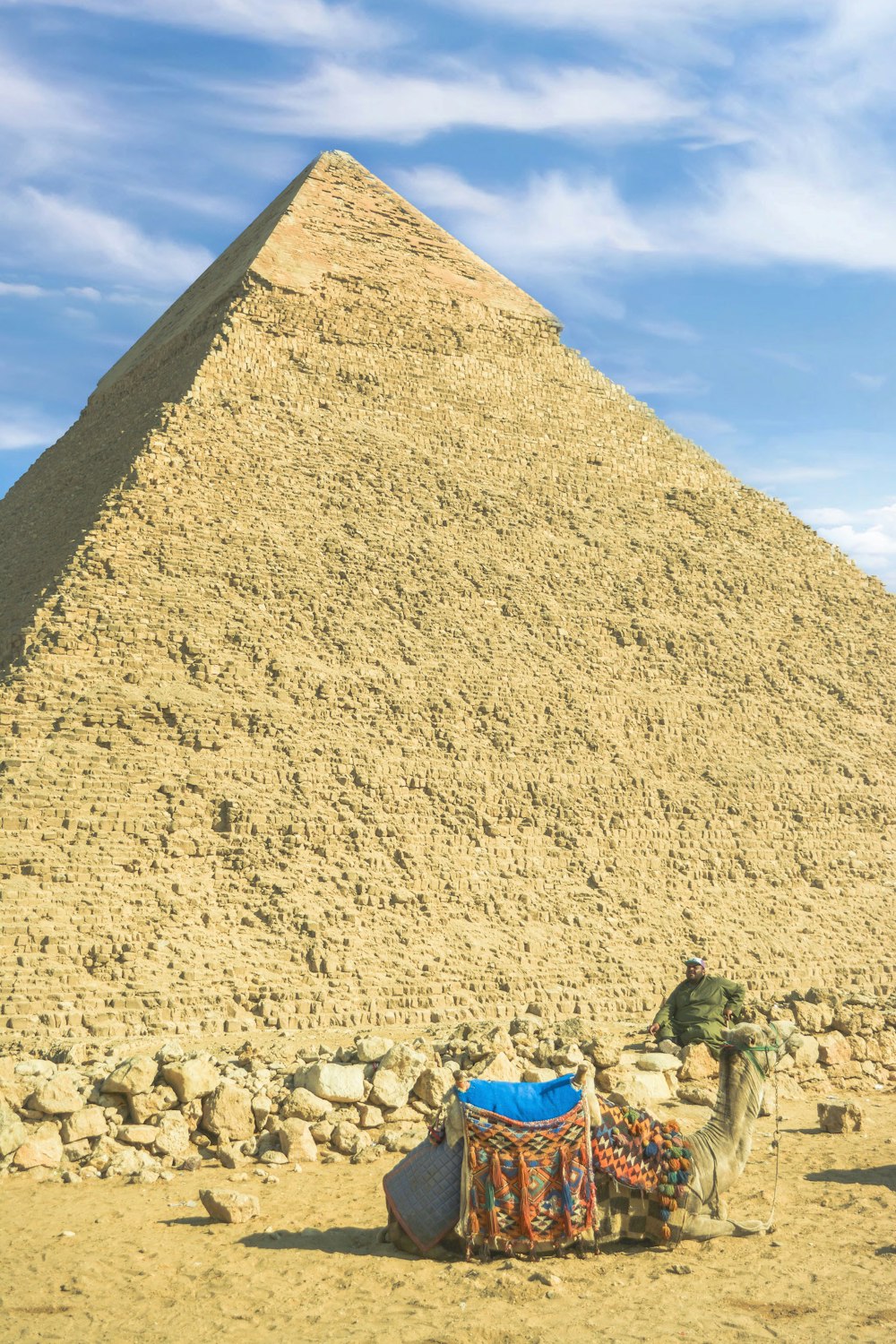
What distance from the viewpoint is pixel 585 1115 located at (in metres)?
6.00

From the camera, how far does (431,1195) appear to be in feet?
19.8

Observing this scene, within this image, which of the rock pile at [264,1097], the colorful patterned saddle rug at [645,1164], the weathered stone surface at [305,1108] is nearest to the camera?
the colorful patterned saddle rug at [645,1164]

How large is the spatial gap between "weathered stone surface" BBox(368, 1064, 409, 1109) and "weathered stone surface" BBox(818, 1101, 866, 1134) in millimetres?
3008

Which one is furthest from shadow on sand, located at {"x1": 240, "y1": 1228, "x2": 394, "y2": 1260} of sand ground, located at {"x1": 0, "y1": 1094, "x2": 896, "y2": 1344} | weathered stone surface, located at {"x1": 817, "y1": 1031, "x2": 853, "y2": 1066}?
weathered stone surface, located at {"x1": 817, "y1": 1031, "x2": 853, "y2": 1066}

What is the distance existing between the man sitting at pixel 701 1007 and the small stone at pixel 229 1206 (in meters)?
2.98

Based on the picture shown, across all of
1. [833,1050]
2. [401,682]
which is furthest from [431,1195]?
[401,682]

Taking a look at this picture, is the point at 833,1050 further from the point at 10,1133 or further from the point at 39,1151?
the point at 10,1133

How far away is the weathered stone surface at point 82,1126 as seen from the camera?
7.56 meters

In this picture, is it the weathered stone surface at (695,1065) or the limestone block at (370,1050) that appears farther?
the weathered stone surface at (695,1065)

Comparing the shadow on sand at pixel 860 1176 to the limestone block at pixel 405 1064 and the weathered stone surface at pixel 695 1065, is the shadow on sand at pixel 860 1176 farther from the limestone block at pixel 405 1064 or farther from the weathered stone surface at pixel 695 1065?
the limestone block at pixel 405 1064

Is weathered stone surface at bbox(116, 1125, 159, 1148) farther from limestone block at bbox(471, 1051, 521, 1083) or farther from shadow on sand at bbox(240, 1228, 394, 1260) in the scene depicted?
limestone block at bbox(471, 1051, 521, 1083)

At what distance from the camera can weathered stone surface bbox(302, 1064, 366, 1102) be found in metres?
8.23

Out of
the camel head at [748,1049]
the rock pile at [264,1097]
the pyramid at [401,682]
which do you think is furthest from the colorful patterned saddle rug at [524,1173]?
the pyramid at [401,682]

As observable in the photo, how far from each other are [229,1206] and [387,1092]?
199 cm
